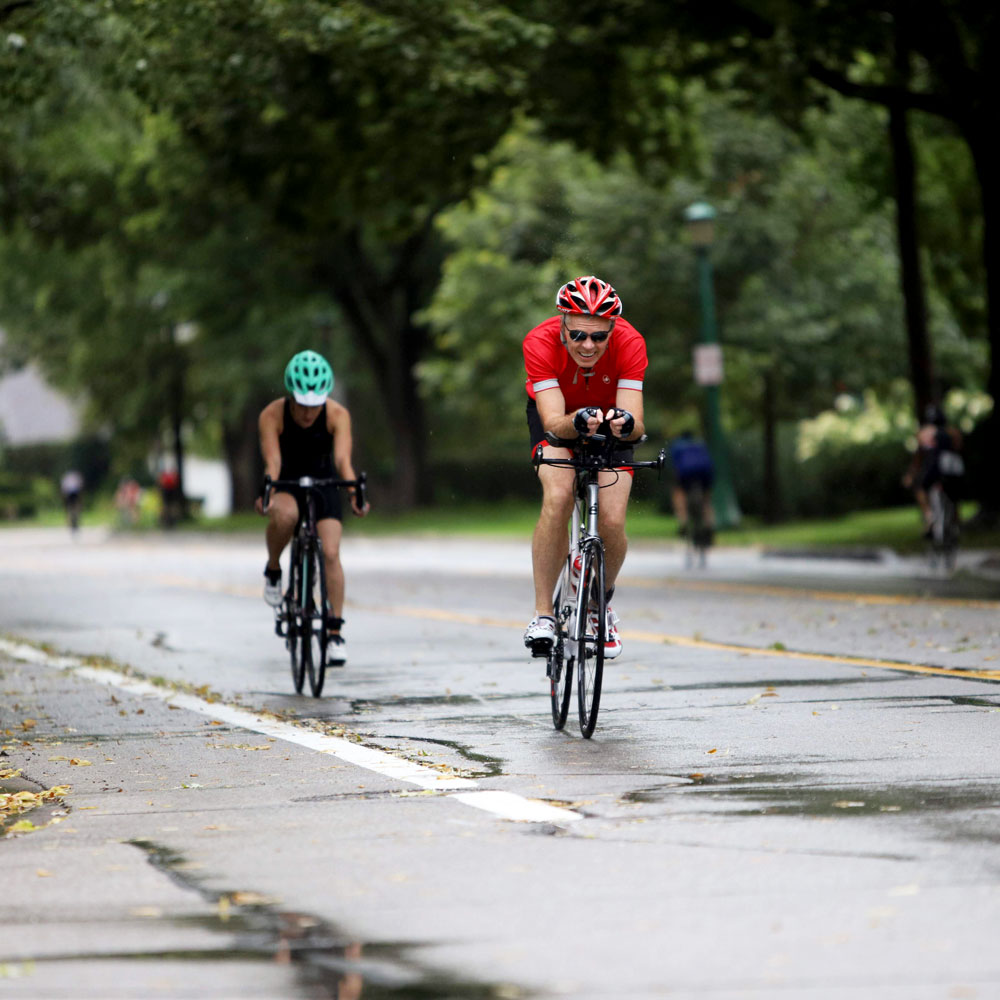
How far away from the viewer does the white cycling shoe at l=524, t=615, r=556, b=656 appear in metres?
8.81

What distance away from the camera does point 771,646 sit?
13.0 m

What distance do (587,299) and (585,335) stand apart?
0.17m

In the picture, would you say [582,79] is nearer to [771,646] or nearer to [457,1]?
[457,1]

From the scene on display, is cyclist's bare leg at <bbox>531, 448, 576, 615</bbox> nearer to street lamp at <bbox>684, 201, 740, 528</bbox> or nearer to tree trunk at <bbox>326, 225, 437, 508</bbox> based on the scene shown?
street lamp at <bbox>684, 201, 740, 528</bbox>

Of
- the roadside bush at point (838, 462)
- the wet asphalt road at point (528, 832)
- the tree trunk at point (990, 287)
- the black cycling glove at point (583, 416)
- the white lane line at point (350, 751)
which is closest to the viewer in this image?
the wet asphalt road at point (528, 832)

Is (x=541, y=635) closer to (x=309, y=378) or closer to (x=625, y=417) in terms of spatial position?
(x=625, y=417)

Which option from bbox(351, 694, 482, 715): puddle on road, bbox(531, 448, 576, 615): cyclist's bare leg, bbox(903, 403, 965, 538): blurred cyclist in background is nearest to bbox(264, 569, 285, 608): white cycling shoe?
bbox(351, 694, 482, 715): puddle on road

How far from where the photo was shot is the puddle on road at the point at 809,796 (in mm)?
6508

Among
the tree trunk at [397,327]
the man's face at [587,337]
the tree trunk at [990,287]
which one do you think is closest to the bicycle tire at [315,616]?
the man's face at [587,337]

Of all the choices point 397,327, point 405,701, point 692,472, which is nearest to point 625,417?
point 405,701

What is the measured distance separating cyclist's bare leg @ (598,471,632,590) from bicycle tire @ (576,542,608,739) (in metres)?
A: 0.08

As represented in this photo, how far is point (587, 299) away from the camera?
8.62m

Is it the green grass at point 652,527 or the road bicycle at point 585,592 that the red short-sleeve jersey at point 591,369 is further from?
the green grass at point 652,527

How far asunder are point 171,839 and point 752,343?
29849mm
